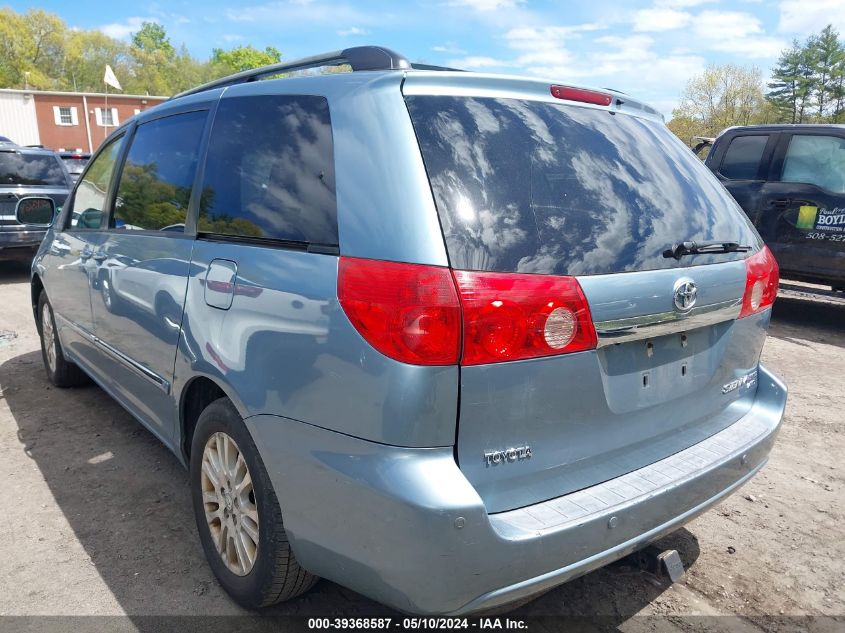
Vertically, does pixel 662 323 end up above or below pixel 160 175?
below

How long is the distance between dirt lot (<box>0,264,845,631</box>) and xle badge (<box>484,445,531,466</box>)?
0.95 meters

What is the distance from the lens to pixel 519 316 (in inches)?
72.2

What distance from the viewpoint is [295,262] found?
210cm

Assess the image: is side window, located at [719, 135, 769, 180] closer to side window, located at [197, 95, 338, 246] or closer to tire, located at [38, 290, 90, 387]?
side window, located at [197, 95, 338, 246]

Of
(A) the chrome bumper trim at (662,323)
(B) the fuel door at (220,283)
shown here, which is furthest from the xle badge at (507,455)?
(B) the fuel door at (220,283)

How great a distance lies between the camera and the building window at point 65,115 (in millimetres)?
47000

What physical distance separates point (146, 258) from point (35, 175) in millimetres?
8256

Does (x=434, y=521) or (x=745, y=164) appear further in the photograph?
(x=745, y=164)

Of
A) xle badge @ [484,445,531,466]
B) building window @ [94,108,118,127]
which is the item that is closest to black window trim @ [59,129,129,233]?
xle badge @ [484,445,531,466]

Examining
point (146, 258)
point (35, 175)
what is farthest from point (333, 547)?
point (35, 175)

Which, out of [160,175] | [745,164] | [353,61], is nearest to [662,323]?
[353,61]

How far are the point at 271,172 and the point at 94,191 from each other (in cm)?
222

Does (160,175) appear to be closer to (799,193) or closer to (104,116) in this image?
(799,193)

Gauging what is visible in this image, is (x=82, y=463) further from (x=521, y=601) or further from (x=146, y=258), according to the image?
(x=521, y=601)
